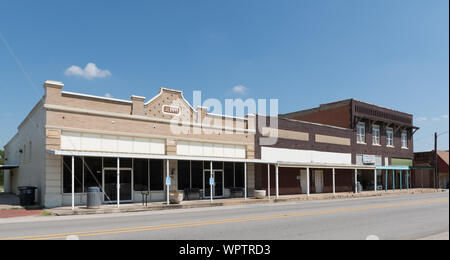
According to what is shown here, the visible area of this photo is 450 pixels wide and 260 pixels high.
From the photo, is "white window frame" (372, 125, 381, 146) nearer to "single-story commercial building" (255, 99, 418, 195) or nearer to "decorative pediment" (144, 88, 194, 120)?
"single-story commercial building" (255, 99, 418, 195)

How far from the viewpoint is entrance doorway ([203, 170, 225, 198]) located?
25.5m

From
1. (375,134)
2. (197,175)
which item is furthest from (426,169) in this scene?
(197,175)

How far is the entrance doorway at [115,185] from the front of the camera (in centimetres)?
2097

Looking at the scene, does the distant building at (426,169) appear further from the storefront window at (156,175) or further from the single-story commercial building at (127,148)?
the storefront window at (156,175)

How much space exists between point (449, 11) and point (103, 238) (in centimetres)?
832

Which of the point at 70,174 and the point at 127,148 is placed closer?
the point at 70,174

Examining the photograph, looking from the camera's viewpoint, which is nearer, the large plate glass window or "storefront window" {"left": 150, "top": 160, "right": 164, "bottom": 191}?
"storefront window" {"left": 150, "top": 160, "right": 164, "bottom": 191}

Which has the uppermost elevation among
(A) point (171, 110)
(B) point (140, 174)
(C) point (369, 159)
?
(A) point (171, 110)

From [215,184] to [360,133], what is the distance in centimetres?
2024

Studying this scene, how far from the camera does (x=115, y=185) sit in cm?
2123

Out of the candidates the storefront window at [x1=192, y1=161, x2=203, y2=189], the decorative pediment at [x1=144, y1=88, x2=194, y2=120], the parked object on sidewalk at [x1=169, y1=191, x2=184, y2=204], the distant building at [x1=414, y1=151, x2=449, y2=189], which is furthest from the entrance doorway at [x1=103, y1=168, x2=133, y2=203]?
the distant building at [x1=414, y1=151, x2=449, y2=189]

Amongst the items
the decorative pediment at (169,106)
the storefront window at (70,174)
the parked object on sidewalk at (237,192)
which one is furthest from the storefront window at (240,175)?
the storefront window at (70,174)

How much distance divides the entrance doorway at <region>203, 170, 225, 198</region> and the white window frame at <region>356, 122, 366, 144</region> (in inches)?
738

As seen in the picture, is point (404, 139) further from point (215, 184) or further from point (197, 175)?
point (197, 175)
